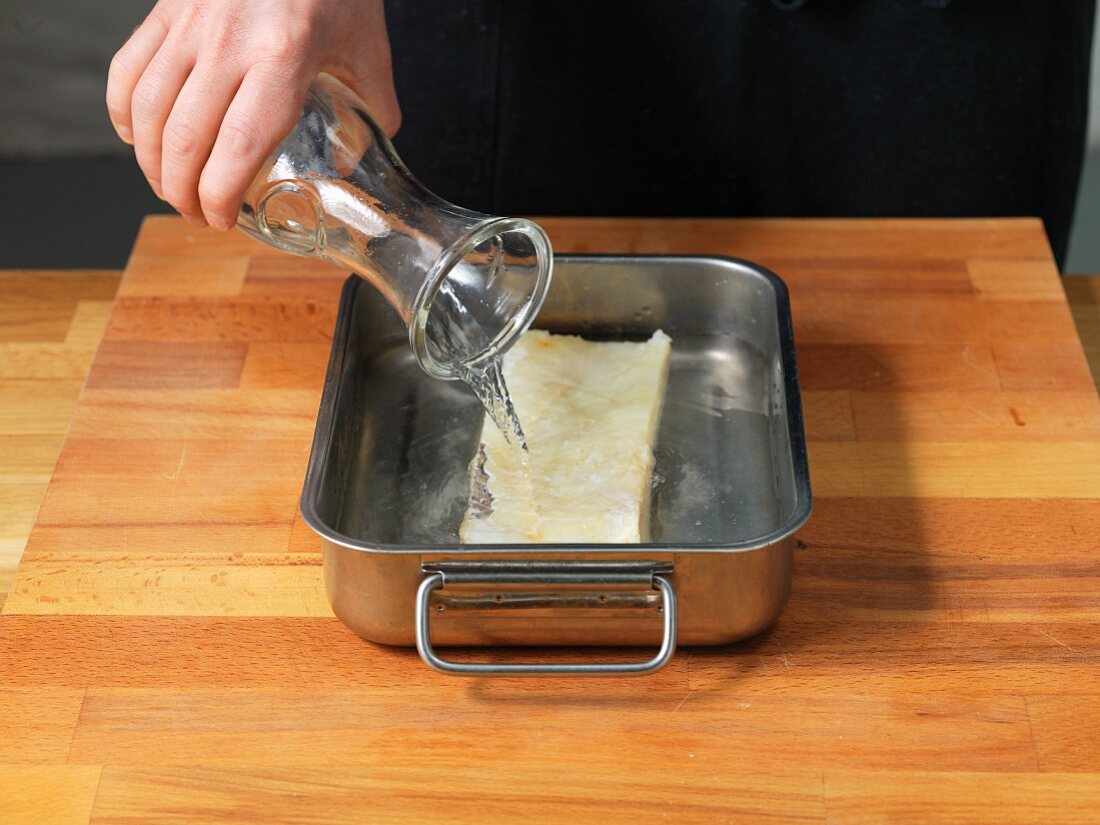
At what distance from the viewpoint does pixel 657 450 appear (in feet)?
3.93

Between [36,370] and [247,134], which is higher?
[247,134]

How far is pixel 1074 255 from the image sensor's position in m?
2.88

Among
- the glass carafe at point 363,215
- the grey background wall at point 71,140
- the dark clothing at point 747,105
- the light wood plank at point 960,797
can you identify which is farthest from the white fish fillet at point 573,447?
the grey background wall at point 71,140

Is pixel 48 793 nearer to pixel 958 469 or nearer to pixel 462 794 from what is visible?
pixel 462 794

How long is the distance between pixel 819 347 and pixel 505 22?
0.54m

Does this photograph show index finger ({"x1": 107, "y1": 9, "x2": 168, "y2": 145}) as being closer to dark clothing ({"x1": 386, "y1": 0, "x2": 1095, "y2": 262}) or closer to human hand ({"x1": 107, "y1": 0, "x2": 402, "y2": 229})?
human hand ({"x1": 107, "y1": 0, "x2": 402, "y2": 229})

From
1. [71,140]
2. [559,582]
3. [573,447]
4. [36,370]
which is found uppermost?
[559,582]

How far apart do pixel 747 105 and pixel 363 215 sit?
0.72 meters

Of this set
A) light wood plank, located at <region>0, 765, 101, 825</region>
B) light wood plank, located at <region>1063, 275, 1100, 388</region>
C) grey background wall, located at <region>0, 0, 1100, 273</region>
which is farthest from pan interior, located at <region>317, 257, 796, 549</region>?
grey background wall, located at <region>0, 0, 1100, 273</region>

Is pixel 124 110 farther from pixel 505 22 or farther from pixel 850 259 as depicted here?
pixel 850 259

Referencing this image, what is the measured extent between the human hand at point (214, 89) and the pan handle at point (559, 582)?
0.33 metres

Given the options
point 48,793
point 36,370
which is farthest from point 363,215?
point 36,370

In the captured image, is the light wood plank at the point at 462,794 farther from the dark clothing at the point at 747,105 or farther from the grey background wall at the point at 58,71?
the grey background wall at the point at 58,71

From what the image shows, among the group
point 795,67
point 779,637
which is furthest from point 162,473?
point 795,67
